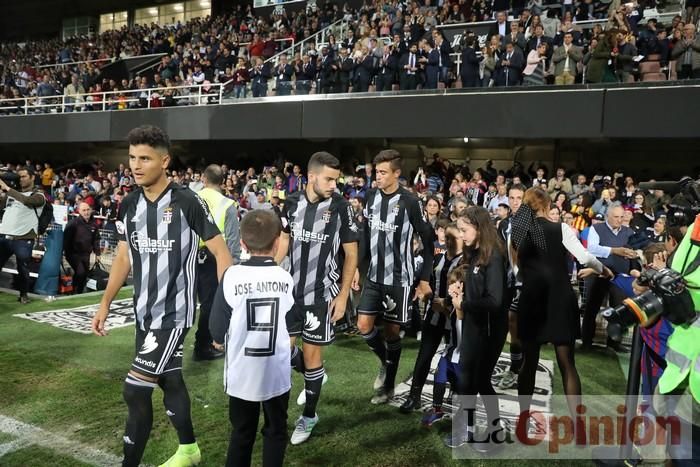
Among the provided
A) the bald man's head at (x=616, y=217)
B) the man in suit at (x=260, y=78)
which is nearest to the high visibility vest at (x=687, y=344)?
the bald man's head at (x=616, y=217)

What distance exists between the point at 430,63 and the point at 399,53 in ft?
3.10

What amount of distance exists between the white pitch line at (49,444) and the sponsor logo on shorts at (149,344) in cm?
91

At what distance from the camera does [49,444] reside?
3.98 metres

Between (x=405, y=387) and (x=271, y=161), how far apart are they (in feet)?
54.6

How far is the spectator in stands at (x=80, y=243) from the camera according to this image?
372 inches

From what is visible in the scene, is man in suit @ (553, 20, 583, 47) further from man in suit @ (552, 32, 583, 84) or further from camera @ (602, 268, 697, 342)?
camera @ (602, 268, 697, 342)

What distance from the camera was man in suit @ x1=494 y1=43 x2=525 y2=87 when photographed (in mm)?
13375

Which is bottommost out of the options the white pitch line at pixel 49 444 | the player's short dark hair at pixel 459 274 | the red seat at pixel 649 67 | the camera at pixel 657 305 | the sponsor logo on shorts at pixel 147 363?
the white pitch line at pixel 49 444

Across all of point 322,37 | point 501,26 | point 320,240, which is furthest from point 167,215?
point 322,37

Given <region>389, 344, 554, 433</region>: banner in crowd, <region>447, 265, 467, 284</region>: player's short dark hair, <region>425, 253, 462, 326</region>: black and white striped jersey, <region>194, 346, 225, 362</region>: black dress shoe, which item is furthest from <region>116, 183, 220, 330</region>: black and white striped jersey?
<region>194, 346, 225, 362</region>: black dress shoe

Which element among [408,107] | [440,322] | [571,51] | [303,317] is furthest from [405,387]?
[408,107]

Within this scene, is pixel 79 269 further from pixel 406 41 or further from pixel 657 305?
pixel 406 41

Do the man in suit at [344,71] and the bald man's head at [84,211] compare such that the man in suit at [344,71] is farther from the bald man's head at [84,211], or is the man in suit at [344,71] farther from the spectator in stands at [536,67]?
the bald man's head at [84,211]

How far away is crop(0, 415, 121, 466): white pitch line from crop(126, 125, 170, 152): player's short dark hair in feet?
6.76
